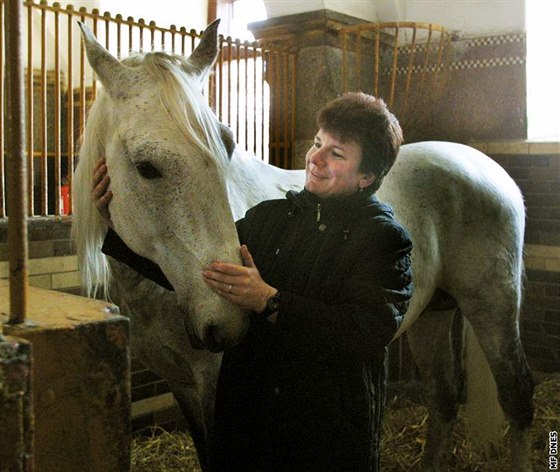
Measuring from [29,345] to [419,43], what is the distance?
4.28 metres

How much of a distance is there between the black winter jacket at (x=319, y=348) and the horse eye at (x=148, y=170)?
0.29 meters

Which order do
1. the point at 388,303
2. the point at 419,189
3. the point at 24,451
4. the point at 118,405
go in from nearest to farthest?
the point at 24,451 → the point at 118,405 → the point at 388,303 → the point at 419,189

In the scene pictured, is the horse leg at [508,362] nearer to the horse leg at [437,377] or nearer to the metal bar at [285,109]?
A: the horse leg at [437,377]

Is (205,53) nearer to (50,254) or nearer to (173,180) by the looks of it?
(173,180)

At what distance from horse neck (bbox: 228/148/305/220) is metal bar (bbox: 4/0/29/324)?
4.17 feet

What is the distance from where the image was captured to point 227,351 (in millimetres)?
1427

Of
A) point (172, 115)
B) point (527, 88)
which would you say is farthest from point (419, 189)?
point (527, 88)

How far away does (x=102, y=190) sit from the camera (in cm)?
153

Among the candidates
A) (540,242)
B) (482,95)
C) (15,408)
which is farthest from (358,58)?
(15,408)

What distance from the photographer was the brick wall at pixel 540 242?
388 cm

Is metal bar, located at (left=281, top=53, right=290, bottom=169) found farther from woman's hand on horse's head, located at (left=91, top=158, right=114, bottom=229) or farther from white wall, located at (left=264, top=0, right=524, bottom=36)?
woman's hand on horse's head, located at (left=91, top=158, right=114, bottom=229)

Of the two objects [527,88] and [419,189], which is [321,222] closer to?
[419,189]

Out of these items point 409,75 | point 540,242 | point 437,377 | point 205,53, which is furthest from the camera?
point 409,75

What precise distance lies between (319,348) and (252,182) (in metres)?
0.93
